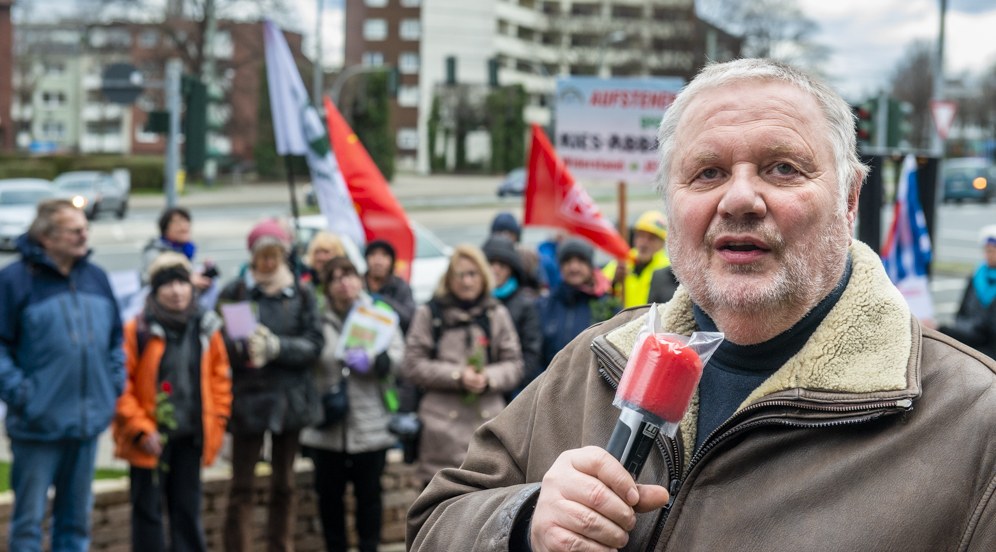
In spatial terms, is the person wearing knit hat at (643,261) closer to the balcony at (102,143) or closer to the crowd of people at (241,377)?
the crowd of people at (241,377)

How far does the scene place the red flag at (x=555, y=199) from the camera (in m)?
8.51

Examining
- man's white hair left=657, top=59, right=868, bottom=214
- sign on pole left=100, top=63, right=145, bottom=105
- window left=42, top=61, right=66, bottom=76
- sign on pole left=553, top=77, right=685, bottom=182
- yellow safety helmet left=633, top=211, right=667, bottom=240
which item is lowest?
yellow safety helmet left=633, top=211, right=667, bottom=240

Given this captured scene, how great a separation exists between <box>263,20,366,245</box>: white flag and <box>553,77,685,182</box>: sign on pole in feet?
5.65

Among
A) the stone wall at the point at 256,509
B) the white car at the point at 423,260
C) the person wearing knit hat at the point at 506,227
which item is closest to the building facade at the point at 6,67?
the white car at the point at 423,260

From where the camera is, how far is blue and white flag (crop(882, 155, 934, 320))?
25.3 ft

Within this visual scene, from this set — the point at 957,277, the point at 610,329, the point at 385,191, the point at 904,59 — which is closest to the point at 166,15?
the point at 957,277

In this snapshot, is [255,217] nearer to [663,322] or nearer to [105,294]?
[105,294]

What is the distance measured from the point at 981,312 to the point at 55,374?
237 inches

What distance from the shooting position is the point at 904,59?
87062 mm

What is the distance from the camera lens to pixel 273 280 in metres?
6.69

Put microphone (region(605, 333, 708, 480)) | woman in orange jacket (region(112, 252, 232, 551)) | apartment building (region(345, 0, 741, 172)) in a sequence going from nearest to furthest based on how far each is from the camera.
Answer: microphone (region(605, 333, 708, 480)), woman in orange jacket (region(112, 252, 232, 551)), apartment building (region(345, 0, 741, 172))

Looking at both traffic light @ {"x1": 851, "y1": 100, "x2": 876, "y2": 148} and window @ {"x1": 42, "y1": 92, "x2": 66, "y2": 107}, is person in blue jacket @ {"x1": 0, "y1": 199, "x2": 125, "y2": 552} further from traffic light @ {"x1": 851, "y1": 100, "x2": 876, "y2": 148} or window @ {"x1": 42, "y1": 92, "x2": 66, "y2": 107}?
window @ {"x1": 42, "y1": 92, "x2": 66, "y2": 107}

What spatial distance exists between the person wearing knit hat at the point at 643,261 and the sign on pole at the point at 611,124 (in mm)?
813

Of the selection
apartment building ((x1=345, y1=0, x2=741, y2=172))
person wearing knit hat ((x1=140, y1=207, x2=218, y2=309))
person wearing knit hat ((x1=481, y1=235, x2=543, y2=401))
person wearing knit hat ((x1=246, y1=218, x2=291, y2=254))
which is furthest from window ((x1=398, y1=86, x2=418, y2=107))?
person wearing knit hat ((x1=246, y1=218, x2=291, y2=254))
